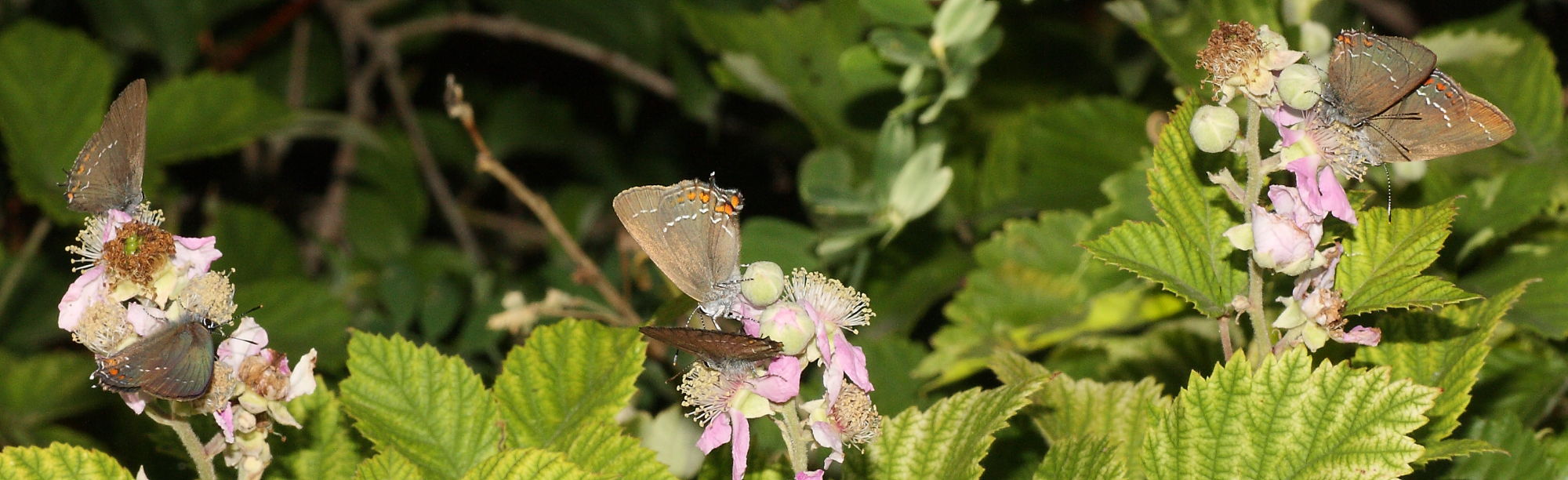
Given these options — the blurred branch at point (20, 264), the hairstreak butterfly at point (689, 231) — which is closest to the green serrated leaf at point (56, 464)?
the hairstreak butterfly at point (689, 231)

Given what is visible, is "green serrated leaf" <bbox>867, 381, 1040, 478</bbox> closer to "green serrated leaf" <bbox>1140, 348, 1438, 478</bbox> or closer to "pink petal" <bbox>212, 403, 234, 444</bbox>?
"green serrated leaf" <bbox>1140, 348, 1438, 478</bbox>

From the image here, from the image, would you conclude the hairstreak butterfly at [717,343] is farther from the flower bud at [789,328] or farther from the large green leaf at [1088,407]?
the large green leaf at [1088,407]

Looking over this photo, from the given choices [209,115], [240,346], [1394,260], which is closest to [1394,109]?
[1394,260]

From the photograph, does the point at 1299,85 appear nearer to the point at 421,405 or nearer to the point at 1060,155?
the point at 421,405

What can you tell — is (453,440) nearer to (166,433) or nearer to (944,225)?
(166,433)

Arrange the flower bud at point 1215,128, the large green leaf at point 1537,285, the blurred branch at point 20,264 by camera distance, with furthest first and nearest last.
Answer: the blurred branch at point 20,264 → the large green leaf at point 1537,285 → the flower bud at point 1215,128

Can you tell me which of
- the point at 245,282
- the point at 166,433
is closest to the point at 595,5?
the point at 245,282
